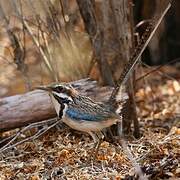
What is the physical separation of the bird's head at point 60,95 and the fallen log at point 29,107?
613mm

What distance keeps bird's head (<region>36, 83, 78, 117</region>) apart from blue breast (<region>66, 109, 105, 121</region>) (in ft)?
0.17

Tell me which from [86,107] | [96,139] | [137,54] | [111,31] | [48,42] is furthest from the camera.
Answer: [111,31]

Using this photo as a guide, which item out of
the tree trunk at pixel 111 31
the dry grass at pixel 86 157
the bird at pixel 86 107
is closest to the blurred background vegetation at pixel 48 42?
the tree trunk at pixel 111 31

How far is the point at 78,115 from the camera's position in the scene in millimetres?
4586

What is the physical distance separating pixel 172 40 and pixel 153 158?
3.70m

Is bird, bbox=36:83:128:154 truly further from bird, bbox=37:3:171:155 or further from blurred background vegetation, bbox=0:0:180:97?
blurred background vegetation, bbox=0:0:180:97

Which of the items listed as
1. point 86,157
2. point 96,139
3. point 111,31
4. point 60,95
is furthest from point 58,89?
point 111,31

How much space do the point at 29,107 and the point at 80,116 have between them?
812 millimetres

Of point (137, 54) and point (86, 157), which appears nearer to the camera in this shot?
point (137, 54)

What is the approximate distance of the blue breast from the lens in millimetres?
4586

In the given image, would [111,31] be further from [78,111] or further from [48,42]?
[78,111]

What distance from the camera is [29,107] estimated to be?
5.26 metres

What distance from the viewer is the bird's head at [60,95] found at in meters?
4.62

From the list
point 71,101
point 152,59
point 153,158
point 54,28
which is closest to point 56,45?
point 54,28
